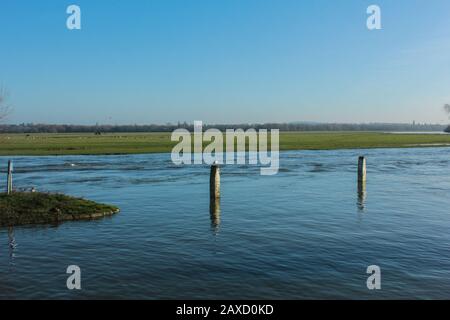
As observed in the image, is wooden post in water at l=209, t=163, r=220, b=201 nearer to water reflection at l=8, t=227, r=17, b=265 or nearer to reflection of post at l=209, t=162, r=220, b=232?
reflection of post at l=209, t=162, r=220, b=232

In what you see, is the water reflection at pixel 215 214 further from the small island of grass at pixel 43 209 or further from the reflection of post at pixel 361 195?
the reflection of post at pixel 361 195

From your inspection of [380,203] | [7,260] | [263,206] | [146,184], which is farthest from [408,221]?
[146,184]

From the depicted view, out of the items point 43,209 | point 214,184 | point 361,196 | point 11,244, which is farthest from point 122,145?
point 11,244

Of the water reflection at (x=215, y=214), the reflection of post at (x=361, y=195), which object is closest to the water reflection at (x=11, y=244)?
the water reflection at (x=215, y=214)

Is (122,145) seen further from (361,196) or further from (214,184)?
(361,196)

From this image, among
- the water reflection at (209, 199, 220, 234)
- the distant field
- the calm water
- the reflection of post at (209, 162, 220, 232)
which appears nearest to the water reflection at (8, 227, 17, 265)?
the calm water

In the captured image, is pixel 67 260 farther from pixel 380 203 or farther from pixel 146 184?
pixel 146 184
